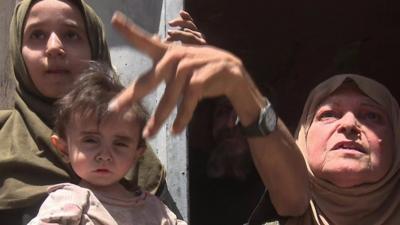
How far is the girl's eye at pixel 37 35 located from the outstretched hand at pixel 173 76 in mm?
576

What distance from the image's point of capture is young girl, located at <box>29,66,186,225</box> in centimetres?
212

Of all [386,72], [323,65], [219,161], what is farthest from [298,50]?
[219,161]

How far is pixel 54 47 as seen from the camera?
244 cm

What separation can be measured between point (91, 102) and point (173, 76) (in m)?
0.32

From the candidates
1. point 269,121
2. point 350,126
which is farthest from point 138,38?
point 350,126

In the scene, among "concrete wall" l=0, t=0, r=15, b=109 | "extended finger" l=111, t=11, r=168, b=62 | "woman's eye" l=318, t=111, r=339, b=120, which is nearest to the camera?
"extended finger" l=111, t=11, r=168, b=62

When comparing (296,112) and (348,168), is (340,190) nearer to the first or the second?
(348,168)

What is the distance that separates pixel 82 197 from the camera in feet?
6.97

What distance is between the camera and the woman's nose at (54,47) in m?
2.44

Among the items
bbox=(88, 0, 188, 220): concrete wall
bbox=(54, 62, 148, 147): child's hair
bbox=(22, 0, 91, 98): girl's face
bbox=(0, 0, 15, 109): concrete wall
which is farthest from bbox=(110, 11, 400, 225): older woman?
bbox=(0, 0, 15, 109): concrete wall

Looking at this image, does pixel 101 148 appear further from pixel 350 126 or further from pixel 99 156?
pixel 350 126

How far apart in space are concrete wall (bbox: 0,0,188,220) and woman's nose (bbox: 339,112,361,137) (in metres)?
0.45

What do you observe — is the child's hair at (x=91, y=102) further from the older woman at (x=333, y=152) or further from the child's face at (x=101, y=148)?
the older woman at (x=333, y=152)

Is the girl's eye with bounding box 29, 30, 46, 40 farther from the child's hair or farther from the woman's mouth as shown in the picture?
the woman's mouth
